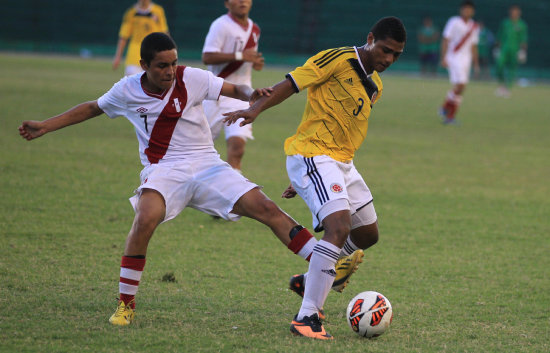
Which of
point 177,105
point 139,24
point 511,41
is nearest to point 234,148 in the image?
point 177,105

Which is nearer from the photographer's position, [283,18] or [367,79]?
[367,79]

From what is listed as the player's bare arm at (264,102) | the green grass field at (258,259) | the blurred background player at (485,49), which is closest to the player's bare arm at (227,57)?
the green grass field at (258,259)

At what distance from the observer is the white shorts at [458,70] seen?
17178 mm

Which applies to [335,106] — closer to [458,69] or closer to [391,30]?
[391,30]

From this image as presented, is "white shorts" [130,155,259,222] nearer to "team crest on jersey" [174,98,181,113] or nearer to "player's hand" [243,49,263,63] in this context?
"team crest on jersey" [174,98,181,113]

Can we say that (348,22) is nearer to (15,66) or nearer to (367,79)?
(15,66)

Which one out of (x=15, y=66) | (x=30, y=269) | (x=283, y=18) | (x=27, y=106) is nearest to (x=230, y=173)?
(x=30, y=269)

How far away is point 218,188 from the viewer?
4770 millimetres

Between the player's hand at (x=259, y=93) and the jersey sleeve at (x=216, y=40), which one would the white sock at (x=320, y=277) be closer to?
the player's hand at (x=259, y=93)

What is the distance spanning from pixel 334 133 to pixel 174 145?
104cm

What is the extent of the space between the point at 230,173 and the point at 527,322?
2.11 meters

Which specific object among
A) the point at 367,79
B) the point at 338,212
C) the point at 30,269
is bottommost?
the point at 30,269

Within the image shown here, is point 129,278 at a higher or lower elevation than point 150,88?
lower

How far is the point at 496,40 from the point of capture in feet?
117
